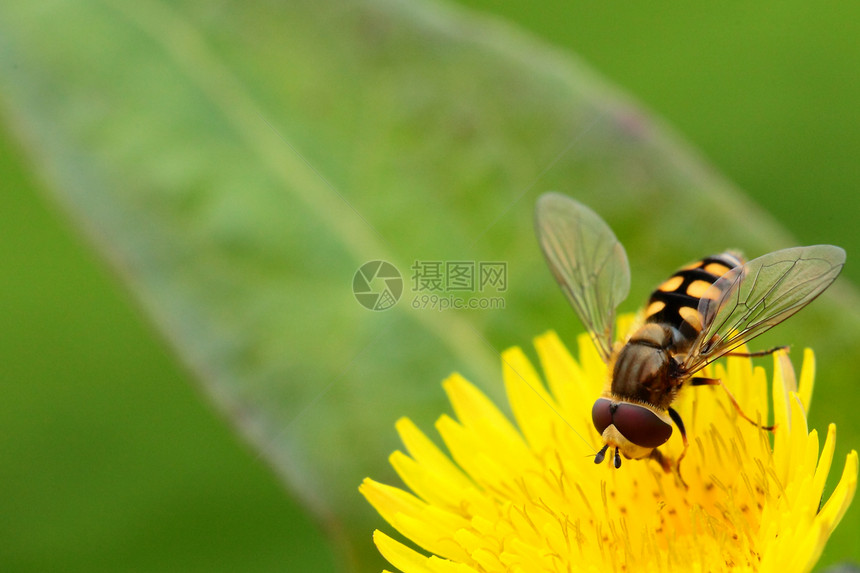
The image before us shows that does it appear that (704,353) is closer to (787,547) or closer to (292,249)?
(787,547)

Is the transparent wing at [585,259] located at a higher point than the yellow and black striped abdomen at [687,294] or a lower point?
higher

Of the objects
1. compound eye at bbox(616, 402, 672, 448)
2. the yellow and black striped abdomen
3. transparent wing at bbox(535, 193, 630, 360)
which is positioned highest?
transparent wing at bbox(535, 193, 630, 360)

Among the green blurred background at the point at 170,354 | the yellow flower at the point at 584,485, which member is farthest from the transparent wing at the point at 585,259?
the green blurred background at the point at 170,354

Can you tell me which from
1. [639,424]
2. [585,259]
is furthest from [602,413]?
[585,259]

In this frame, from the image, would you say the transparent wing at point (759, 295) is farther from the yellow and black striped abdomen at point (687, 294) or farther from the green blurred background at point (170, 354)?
the green blurred background at point (170, 354)

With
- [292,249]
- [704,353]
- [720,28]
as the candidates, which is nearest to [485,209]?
[292,249]

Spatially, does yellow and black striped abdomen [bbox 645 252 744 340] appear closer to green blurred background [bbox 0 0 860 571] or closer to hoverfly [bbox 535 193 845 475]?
hoverfly [bbox 535 193 845 475]

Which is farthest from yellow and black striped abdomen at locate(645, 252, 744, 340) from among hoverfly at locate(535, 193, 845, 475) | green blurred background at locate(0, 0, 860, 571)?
green blurred background at locate(0, 0, 860, 571)
